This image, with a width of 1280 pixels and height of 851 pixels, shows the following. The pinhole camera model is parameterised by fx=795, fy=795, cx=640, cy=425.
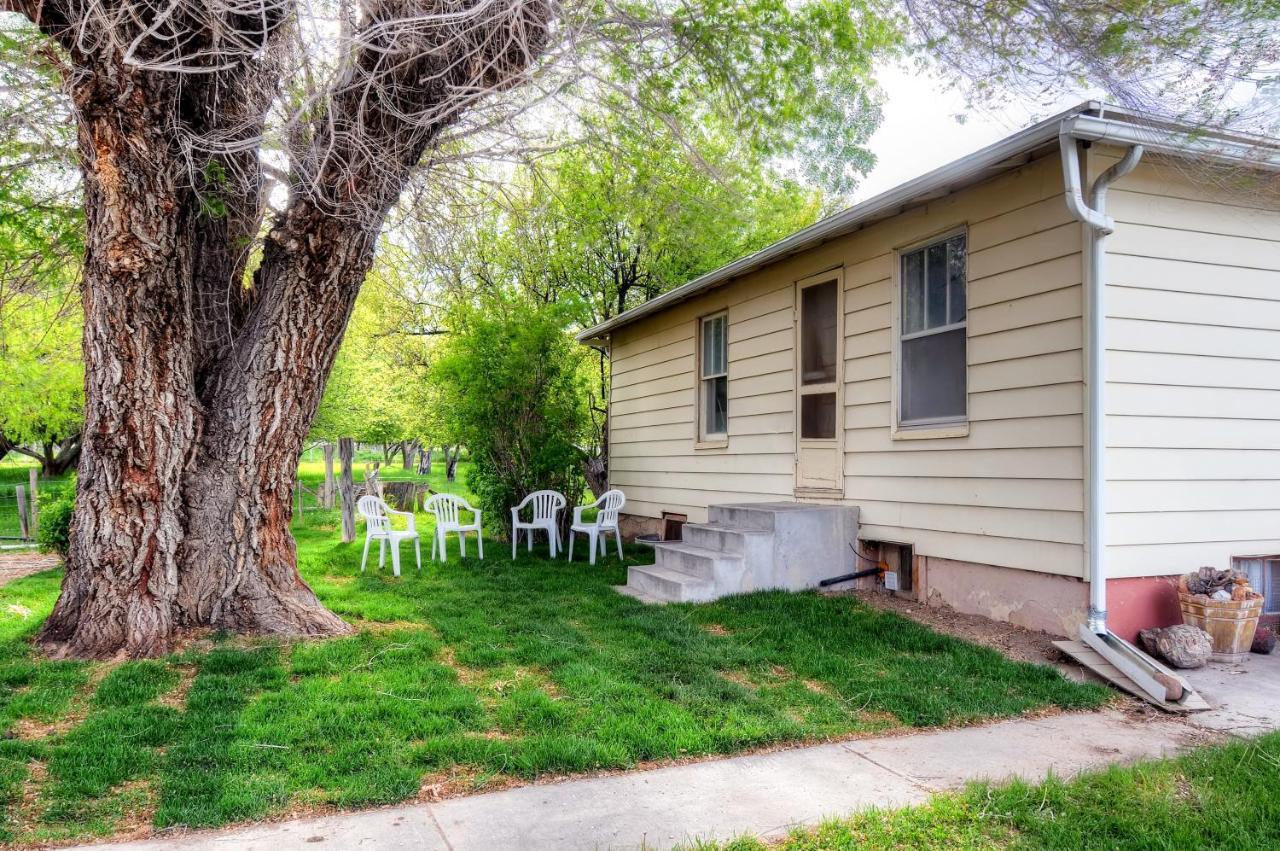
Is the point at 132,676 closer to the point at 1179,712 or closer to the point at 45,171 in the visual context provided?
the point at 45,171

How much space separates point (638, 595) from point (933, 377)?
3.00 meters

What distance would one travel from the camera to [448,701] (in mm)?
3811

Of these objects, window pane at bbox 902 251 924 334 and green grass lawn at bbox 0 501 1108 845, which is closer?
green grass lawn at bbox 0 501 1108 845

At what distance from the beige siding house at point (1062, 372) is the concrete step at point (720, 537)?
959 millimetres

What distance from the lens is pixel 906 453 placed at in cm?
593

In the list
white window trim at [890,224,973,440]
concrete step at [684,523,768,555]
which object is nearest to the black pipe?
concrete step at [684,523,768,555]

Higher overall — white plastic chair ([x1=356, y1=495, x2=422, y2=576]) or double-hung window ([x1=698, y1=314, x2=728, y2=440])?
double-hung window ([x1=698, y1=314, x2=728, y2=440])

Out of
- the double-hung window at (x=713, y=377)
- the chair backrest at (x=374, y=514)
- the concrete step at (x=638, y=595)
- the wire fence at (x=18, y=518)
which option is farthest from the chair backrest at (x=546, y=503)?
the wire fence at (x=18, y=518)

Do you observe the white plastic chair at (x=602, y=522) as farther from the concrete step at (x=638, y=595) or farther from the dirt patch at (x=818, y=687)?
the dirt patch at (x=818, y=687)

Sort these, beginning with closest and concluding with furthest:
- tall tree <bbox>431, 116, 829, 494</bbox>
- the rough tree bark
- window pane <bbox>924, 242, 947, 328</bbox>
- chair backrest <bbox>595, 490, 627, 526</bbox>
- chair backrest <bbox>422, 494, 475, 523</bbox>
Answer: the rough tree bark < window pane <bbox>924, 242, 947, 328</bbox> < tall tree <bbox>431, 116, 829, 494</bbox> < chair backrest <bbox>422, 494, 475, 523</bbox> < chair backrest <bbox>595, 490, 627, 526</bbox>

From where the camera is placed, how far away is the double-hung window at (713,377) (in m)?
8.80

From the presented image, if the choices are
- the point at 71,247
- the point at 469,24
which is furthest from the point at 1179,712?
the point at 71,247

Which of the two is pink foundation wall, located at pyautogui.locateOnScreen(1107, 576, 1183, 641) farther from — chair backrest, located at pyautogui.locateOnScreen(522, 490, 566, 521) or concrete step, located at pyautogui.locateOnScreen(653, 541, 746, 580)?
chair backrest, located at pyautogui.locateOnScreen(522, 490, 566, 521)

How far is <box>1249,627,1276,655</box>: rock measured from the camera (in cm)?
473
